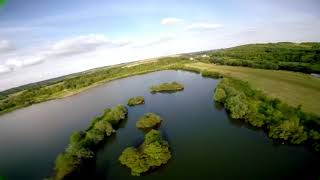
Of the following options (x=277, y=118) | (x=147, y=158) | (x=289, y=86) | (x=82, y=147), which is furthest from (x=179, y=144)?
(x=289, y=86)

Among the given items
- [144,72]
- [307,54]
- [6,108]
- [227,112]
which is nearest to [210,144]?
[227,112]

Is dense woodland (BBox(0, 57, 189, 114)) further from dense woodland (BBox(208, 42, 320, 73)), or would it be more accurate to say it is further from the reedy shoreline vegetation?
the reedy shoreline vegetation

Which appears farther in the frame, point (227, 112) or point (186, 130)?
point (227, 112)

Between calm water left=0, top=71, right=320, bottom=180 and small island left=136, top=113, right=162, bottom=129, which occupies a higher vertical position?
small island left=136, top=113, right=162, bottom=129

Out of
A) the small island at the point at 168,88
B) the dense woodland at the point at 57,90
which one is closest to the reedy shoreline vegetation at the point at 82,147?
the small island at the point at 168,88

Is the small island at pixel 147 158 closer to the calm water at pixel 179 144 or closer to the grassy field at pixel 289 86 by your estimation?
the calm water at pixel 179 144

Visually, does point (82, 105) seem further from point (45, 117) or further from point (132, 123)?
point (132, 123)

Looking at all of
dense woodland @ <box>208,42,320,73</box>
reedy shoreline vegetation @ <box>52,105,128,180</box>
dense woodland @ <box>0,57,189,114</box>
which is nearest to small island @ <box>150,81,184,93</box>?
reedy shoreline vegetation @ <box>52,105,128,180</box>
